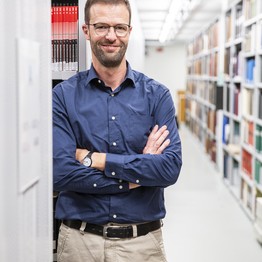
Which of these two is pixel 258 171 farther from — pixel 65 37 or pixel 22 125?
pixel 22 125

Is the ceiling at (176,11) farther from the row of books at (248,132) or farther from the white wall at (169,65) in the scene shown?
the white wall at (169,65)

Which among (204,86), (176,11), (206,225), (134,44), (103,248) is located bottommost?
(206,225)

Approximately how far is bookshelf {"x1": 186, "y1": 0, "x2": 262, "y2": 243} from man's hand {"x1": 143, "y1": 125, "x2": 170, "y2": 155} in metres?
2.65

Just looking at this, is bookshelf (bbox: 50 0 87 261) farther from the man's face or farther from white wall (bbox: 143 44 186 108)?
white wall (bbox: 143 44 186 108)

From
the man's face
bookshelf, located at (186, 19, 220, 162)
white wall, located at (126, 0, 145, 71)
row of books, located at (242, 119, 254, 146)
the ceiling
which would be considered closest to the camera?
the man's face

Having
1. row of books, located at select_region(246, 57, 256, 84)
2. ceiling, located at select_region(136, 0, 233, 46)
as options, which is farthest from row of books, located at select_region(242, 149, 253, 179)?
ceiling, located at select_region(136, 0, 233, 46)

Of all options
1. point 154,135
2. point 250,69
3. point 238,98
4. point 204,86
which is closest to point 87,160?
point 154,135

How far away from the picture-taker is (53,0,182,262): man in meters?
1.83

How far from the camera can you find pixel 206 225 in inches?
193

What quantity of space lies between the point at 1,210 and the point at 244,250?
138 inches

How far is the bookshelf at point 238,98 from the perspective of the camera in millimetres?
4918

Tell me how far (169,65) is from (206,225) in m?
12.0

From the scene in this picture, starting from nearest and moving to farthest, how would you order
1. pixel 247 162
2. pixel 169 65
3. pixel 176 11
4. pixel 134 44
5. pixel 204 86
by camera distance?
pixel 134 44, pixel 247 162, pixel 176 11, pixel 204 86, pixel 169 65

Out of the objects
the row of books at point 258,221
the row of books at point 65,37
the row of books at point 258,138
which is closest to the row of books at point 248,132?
the row of books at point 258,138
